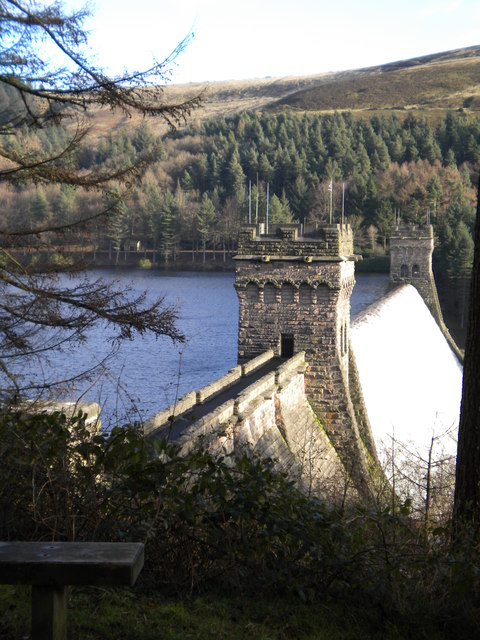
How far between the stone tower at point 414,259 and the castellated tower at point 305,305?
32.7 m

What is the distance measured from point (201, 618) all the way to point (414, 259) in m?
47.5

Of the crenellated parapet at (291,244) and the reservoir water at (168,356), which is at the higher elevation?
the crenellated parapet at (291,244)

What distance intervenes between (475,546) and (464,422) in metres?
1.03

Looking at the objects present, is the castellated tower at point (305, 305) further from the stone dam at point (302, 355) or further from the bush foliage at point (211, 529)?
the bush foliage at point (211, 529)

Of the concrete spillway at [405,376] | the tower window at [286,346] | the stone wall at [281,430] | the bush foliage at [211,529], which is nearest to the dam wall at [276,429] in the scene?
the stone wall at [281,430]

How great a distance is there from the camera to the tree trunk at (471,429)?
20.4 ft

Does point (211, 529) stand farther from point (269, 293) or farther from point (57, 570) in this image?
point (269, 293)

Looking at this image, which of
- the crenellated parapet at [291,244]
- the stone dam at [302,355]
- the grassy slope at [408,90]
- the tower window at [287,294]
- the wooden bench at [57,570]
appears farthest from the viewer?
the grassy slope at [408,90]

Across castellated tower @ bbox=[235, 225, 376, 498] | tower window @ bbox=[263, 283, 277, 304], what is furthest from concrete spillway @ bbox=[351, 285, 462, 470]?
tower window @ bbox=[263, 283, 277, 304]

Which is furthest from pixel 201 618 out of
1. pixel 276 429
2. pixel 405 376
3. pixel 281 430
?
pixel 405 376

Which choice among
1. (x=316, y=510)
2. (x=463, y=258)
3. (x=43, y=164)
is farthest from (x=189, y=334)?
(x=316, y=510)

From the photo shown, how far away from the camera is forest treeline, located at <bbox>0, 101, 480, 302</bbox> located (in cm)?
7319

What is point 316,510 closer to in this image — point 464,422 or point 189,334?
point 464,422

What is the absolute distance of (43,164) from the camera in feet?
28.0
